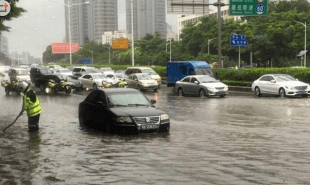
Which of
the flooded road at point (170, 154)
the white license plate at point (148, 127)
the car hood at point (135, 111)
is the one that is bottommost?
the flooded road at point (170, 154)

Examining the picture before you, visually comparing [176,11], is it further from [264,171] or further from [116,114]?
[264,171]

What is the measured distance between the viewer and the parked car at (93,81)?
37812mm

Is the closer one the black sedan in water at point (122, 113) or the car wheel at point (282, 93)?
the black sedan in water at point (122, 113)

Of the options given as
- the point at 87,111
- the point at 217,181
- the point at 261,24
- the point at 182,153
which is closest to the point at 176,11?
the point at 87,111

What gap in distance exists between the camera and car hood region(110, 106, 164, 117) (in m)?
13.2

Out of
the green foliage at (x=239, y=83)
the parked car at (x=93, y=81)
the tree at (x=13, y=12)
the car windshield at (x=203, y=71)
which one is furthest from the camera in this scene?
the parked car at (x=93, y=81)

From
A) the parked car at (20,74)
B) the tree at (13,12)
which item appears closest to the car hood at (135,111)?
the tree at (13,12)

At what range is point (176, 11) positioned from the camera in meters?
32.4

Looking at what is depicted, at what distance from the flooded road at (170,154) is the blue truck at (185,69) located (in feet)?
66.7

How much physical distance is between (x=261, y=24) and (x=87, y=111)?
68397 millimetres

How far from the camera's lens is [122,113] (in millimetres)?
13258

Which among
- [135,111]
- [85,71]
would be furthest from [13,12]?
[85,71]

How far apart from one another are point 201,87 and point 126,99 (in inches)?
631

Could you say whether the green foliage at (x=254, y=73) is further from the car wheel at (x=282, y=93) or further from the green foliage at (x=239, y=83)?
the car wheel at (x=282, y=93)
